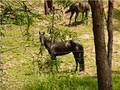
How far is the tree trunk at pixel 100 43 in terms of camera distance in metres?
4.56

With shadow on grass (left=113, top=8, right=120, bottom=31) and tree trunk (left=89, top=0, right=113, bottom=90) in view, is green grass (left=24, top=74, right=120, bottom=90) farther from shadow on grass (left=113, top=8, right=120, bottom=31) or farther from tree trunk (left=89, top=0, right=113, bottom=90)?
shadow on grass (left=113, top=8, right=120, bottom=31)

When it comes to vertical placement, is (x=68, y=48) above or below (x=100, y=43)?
below

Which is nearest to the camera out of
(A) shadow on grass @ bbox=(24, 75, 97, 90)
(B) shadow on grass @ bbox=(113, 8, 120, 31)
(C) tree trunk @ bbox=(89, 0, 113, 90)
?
(C) tree trunk @ bbox=(89, 0, 113, 90)

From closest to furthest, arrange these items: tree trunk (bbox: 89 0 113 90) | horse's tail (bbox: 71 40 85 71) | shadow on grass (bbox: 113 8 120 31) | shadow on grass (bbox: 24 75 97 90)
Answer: tree trunk (bbox: 89 0 113 90), shadow on grass (bbox: 24 75 97 90), horse's tail (bbox: 71 40 85 71), shadow on grass (bbox: 113 8 120 31)

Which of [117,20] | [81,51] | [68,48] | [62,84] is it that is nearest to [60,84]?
[62,84]

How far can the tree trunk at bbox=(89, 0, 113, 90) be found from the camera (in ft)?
15.0

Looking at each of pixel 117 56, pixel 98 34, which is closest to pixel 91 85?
pixel 98 34

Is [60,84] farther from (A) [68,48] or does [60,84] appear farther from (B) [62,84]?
(A) [68,48]

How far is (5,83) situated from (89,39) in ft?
20.5

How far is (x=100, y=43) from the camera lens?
469 cm

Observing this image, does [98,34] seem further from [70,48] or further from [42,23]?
[42,23]

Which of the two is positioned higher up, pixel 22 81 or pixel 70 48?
pixel 70 48

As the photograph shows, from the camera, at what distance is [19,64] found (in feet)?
33.2

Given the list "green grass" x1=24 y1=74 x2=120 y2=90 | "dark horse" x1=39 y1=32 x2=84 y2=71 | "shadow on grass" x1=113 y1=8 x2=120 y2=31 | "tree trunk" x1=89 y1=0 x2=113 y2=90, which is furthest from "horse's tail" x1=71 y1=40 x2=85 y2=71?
"shadow on grass" x1=113 y1=8 x2=120 y2=31
